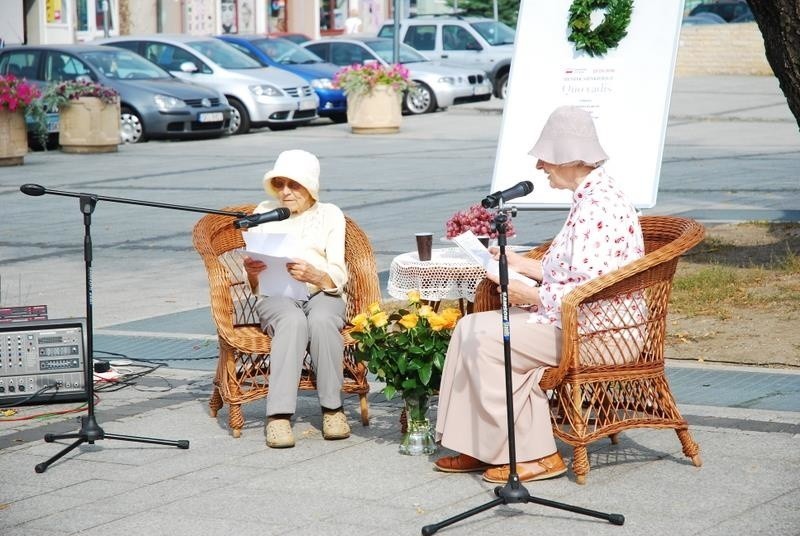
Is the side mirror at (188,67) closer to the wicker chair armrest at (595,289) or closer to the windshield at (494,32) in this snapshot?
the windshield at (494,32)

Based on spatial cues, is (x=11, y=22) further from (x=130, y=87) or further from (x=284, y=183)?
(x=284, y=183)

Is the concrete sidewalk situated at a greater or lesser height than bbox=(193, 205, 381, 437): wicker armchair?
lesser

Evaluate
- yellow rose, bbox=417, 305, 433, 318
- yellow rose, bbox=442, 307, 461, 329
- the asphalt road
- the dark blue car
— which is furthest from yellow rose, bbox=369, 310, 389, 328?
the dark blue car

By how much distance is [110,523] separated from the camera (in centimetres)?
521

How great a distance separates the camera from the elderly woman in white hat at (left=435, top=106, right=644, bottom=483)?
5.67m

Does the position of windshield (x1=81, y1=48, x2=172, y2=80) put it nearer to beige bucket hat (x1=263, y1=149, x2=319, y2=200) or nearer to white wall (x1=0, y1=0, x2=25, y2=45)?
white wall (x1=0, y1=0, x2=25, y2=45)

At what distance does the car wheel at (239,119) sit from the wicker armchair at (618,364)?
20.1m

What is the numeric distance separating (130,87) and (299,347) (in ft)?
59.1

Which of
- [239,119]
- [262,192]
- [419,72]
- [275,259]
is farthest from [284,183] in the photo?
[419,72]

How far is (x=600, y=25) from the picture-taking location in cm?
1020

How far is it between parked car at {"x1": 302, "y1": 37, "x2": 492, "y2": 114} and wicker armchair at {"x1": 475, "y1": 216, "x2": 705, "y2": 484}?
2288 centimetres

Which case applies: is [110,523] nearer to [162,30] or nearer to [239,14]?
[162,30]

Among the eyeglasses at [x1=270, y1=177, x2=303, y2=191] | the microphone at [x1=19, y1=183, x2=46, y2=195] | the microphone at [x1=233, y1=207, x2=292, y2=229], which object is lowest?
the microphone at [x1=233, y1=207, x2=292, y2=229]

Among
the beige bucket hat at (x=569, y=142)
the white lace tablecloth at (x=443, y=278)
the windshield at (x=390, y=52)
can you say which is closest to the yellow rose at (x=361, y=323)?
the white lace tablecloth at (x=443, y=278)
